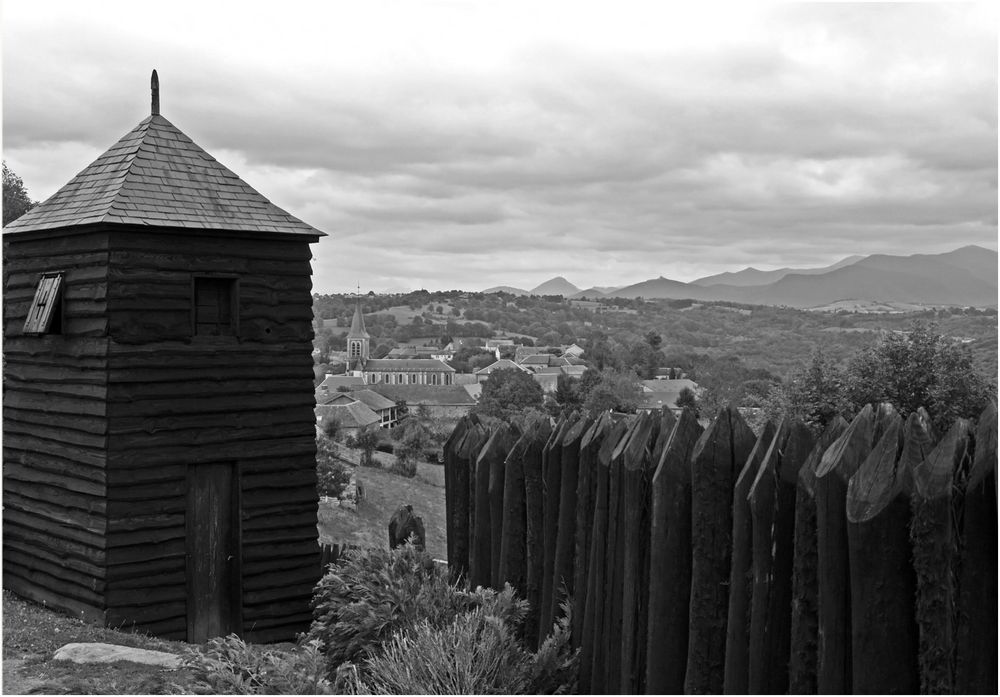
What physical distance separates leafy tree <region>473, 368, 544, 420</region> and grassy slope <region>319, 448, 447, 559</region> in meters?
41.9

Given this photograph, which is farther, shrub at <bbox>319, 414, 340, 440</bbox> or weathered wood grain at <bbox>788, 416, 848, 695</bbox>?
shrub at <bbox>319, 414, 340, 440</bbox>

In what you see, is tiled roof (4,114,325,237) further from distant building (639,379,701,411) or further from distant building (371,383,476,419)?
distant building (639,379,701,411)

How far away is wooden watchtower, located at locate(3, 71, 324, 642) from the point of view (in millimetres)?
11805

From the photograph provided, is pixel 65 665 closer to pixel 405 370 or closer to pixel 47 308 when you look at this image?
pixel 47 308

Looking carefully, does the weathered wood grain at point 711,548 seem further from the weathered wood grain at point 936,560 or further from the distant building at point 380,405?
the distant building at point 380,405

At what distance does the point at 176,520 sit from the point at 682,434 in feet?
30.8

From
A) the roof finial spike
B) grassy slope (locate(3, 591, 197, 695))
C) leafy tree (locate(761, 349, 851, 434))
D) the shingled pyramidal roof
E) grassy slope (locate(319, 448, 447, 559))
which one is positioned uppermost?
the roof finial spike

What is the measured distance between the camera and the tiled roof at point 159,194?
12.0 meters

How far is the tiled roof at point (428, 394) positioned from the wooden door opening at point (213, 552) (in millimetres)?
113020

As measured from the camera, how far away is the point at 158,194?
490 inches

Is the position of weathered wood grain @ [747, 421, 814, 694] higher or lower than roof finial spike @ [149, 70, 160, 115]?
lower

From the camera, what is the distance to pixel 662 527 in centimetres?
445

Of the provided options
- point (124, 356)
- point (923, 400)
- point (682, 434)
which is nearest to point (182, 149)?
point (124, 356)

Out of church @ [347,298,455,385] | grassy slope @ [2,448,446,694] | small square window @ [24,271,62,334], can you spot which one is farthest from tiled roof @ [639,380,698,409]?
grassy slope @ [2,448,446,694]
